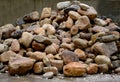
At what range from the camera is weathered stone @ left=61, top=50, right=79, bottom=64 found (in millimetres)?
4176

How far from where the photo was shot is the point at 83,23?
474 cm

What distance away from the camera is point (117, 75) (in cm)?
416

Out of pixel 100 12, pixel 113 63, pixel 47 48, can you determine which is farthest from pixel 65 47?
pixel 100 12

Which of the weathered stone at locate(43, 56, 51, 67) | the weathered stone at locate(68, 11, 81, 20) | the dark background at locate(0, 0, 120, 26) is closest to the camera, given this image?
the weathered stone at locate(43, 56, 51, 67)

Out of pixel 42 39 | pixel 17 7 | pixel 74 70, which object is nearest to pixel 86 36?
pixel 42 39

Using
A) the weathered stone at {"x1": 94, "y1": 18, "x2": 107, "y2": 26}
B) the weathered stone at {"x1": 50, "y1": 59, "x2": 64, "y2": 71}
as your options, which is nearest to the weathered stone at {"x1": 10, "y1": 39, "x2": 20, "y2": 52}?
the weathered stone at {"x1": 50, "y1": 59, "x2": 64, "y2": 71}

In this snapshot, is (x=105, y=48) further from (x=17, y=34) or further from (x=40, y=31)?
(x=17, y=34)

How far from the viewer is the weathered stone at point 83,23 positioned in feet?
15.4

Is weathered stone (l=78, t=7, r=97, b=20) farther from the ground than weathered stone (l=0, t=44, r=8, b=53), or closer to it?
farther from the ground

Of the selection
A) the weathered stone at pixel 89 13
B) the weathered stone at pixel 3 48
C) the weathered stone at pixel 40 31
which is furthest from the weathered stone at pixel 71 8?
the weathered stone at pixel 3 48

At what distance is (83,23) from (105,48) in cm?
56

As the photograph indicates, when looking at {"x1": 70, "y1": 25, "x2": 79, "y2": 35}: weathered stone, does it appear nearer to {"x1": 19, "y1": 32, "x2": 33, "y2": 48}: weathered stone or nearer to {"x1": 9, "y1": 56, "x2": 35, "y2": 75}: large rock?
{"x1": 19, "y1": 32, "x2": 33, "y2": 48}: weathered stone

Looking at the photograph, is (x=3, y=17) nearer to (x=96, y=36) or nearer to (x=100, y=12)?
(x=100, y=12)

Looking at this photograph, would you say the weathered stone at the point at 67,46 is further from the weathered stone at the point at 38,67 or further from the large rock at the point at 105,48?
the weathered stone at the point at 38,67
